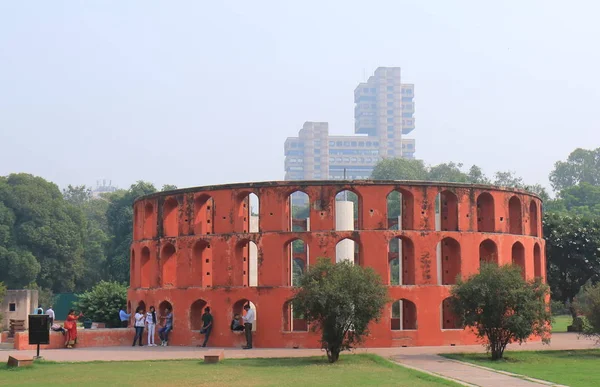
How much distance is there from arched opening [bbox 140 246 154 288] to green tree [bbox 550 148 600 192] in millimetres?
72368

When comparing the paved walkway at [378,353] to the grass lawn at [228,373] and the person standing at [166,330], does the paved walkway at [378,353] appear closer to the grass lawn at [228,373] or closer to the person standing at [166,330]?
the grass lawn at [228,373]

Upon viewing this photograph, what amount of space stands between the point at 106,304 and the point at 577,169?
72.0 metres

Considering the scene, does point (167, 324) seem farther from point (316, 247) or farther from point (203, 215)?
point (316, 247)

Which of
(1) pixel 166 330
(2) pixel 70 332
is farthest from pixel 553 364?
(2) pixel 70 332

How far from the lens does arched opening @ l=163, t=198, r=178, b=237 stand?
30.9 metres

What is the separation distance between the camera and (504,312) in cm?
2295

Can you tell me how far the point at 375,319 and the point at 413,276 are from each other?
5.57 meters

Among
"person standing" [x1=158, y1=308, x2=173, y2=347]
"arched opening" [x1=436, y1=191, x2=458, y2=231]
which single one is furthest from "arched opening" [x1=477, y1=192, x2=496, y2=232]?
"person standing" [x1=158, y1=308, x2=173, y2=347]

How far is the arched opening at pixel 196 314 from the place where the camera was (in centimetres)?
2908

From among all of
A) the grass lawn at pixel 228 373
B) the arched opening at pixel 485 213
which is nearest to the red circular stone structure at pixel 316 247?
the arched opening at pixel 485 213

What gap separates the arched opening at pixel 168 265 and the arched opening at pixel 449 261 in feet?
32.1

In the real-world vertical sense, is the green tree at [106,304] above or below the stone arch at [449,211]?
below

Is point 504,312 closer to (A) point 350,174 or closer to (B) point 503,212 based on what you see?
(B) point 503,212

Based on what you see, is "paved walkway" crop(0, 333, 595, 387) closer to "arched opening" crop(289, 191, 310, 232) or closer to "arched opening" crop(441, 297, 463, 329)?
"arched opening" crop(441, 297, 463, 329)
